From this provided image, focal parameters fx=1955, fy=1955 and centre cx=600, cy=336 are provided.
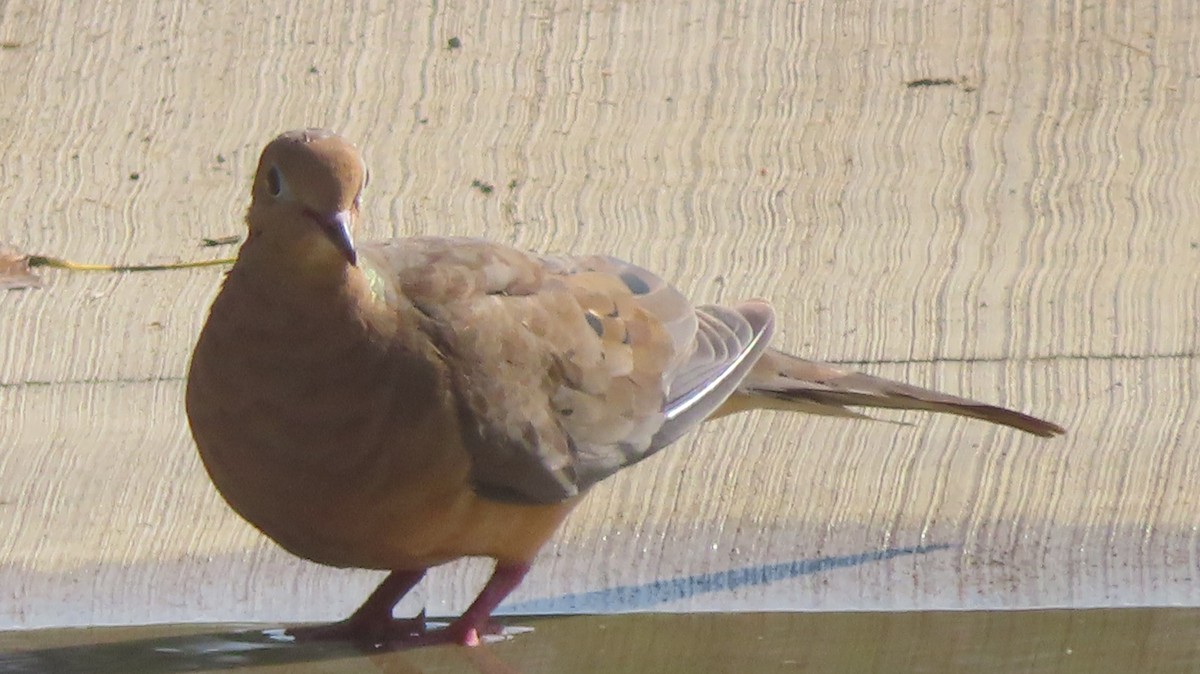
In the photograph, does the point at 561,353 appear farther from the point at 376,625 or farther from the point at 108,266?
the point at 108,266

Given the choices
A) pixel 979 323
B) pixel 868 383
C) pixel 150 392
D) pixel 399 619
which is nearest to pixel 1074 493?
pixel 868 383

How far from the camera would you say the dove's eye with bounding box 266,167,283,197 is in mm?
3314

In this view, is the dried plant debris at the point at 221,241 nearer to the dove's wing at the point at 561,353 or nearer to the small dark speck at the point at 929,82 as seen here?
the dove's wing at the point at 561,353

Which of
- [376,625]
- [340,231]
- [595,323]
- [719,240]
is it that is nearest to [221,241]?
[719,240]

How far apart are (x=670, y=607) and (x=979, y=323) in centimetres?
141

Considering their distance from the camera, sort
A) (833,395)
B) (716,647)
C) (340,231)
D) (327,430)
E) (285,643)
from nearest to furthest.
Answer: (340,231) → (327,430) → (716,647) → (285,643) → (833,395)

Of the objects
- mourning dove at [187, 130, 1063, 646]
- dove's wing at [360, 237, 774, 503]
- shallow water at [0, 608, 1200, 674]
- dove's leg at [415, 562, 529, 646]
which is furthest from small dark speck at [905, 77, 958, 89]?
dove's leg at [415, 562, 529, 646]

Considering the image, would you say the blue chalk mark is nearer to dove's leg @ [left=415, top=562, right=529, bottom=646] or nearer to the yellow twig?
dove's leg @ [left=415, top=562, right=529, bottom=646]

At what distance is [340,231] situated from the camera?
3260 mm

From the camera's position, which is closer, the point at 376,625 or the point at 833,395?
the point at 376,625

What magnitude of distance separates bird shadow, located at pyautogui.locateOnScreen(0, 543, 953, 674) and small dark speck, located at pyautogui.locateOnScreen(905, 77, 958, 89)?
244 cm

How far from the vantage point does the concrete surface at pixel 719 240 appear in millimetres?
4004

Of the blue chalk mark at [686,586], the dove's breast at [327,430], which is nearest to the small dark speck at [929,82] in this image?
the blue chalk mark at [686,586]

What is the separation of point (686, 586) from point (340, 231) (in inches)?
44.0
